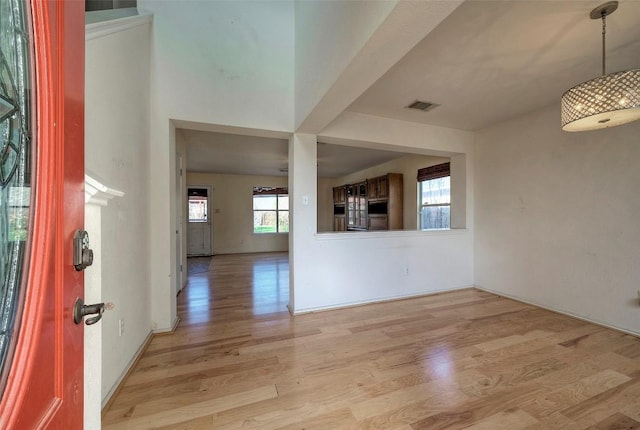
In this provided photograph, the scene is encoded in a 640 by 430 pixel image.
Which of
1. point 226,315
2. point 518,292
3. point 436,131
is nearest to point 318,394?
point 226,315

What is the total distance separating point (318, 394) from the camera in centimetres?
162

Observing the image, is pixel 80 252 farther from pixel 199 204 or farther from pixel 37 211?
pixel 199 204

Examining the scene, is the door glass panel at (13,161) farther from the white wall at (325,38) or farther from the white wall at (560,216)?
the white wall at (560,216)

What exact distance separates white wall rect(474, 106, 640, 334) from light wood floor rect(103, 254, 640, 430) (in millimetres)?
349

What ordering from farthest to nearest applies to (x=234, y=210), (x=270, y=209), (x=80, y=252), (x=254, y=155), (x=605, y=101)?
(x=270, y=209) < (x=234, y=210) < (x=254, y=155) < (x=605, y=101) < (x=80, y=252)

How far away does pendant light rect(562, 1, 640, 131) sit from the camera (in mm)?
1313

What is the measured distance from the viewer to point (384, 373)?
182cm

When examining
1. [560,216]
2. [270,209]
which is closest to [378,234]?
[560,216]

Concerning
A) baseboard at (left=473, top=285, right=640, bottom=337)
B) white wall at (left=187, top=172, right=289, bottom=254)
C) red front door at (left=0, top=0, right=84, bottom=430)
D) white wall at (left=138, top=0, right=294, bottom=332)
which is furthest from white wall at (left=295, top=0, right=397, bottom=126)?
white wall at (left=187, top=172, right=289, bottom=254)

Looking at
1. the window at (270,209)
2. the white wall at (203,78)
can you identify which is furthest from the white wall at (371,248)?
the window at (270,209)

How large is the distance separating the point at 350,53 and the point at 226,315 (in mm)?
2806

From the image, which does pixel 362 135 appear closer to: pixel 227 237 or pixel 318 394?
pixel 318 394

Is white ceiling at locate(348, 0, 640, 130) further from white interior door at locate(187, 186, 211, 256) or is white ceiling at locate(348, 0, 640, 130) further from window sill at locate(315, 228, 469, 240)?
white interior door at locate(187, 186, 211, 256)

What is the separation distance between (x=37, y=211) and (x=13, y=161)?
93mm
